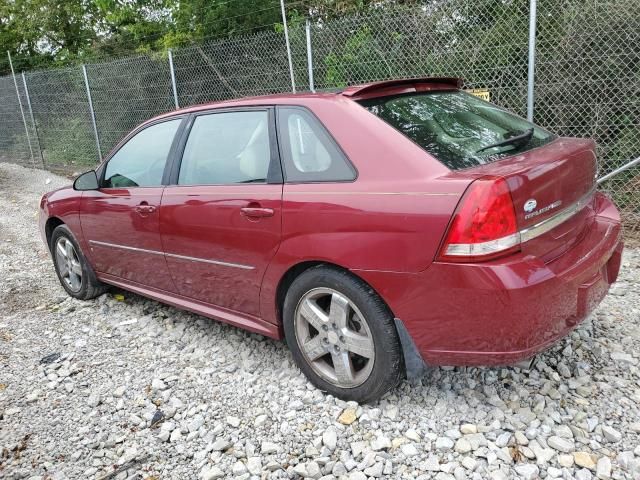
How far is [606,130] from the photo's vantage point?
5301 mm

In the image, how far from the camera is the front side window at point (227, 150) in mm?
3074

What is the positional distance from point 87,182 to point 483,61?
4.24 m

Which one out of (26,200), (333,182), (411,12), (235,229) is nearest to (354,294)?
(333,182)

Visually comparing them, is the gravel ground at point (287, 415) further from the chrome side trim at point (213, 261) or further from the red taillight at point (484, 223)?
the red taillight at point (484, 223)

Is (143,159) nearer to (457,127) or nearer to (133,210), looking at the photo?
(133,210)

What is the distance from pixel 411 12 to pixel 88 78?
7.45 metres

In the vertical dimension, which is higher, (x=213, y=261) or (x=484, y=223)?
(x=484, y=223)

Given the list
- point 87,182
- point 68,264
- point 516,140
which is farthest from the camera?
point 68,264

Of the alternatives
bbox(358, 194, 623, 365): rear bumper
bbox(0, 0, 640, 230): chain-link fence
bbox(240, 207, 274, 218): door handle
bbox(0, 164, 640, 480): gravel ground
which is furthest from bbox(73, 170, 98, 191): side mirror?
bbox(0, 0, 640, 230): chain-link fence

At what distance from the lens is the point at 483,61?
580 centimetres

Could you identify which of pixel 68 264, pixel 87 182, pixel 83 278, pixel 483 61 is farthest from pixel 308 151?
pixel 483 61

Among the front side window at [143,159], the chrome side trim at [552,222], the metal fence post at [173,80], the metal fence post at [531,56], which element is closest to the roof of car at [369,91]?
the front side window at [143,159]

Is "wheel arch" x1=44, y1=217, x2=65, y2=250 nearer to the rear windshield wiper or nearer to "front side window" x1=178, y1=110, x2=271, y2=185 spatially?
"front side window" x1=178, y1=110, x2=271, y2=185

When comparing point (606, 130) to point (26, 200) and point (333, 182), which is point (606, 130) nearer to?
point (333, 182)
